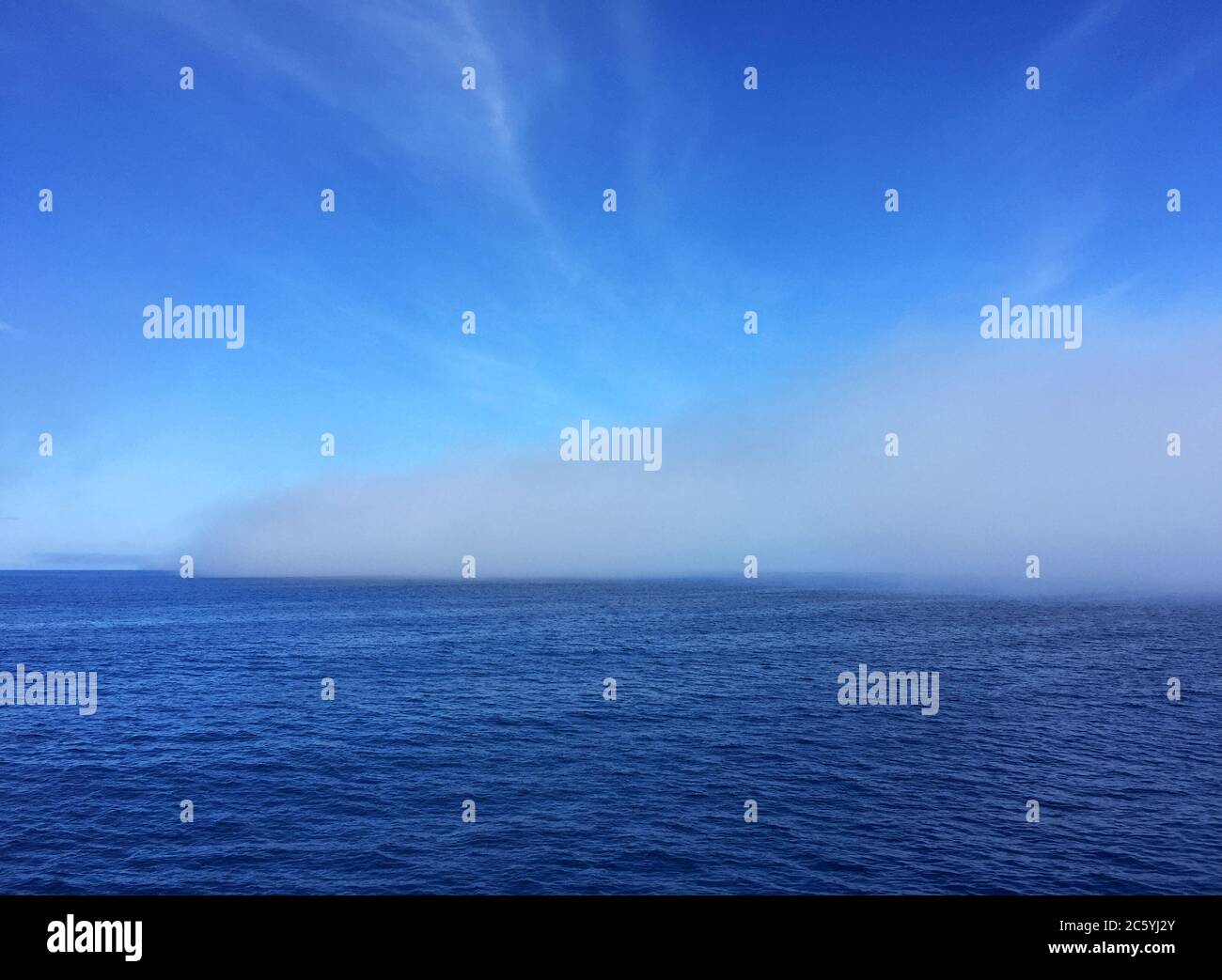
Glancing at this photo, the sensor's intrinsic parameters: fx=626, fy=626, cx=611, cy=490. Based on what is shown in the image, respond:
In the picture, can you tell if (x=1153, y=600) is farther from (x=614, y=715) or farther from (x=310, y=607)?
(x=310, y=607)

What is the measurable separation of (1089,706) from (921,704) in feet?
39.1

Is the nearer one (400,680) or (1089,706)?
(1089,706)

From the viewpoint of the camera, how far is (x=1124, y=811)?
28797 millimetres

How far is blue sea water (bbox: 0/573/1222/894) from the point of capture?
2377 cm

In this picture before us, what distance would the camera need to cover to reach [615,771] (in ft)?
114

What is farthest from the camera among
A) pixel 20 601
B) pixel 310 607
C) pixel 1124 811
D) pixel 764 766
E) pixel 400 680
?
pixel 20 601

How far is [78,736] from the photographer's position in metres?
42.7

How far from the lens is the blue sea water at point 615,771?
2377 cm

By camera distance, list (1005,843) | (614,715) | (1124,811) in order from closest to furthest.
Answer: (1005,843) → (1124,811) → (614,715)
